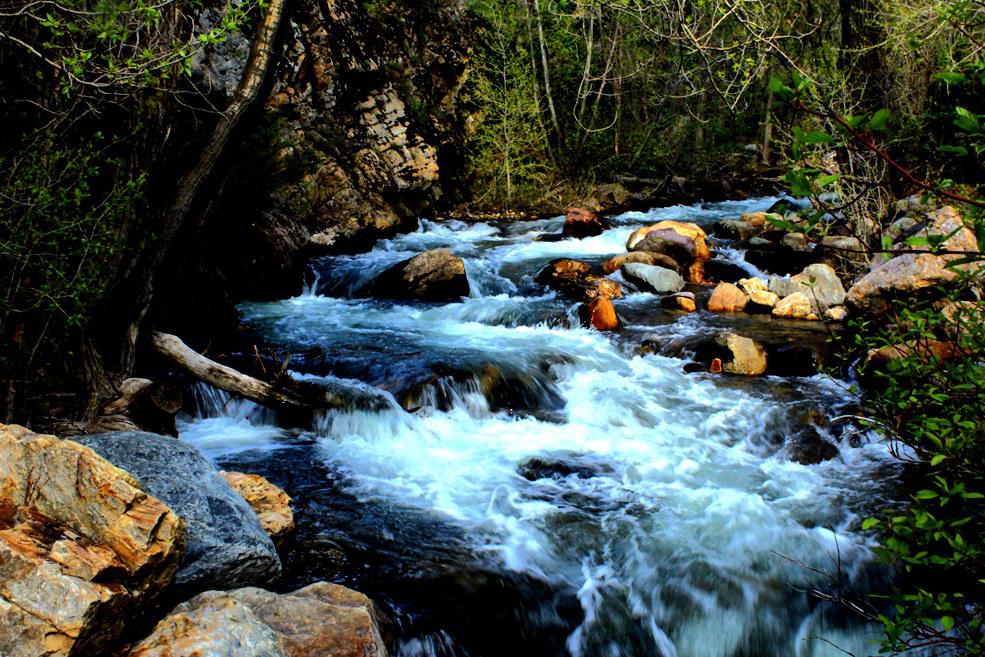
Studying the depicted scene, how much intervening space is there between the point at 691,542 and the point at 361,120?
14.2 metres

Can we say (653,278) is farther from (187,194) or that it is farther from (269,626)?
(269,626)

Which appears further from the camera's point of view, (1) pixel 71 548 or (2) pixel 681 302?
A: (2) pixel 681 302

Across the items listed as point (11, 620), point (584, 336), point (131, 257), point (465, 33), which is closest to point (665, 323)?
point (584, 336)

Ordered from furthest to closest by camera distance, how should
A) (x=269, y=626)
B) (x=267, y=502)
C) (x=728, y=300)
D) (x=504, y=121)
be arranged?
(x=504, y=121) < (x=728, y=300) < (x=267, y=502) < (x=269, y=626)

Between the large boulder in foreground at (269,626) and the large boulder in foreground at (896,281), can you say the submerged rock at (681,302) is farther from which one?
the large boulder in foreground at (269,626)

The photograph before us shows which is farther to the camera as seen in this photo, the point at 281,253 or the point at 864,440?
the point at 281,253

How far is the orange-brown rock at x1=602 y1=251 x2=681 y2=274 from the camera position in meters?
12.0

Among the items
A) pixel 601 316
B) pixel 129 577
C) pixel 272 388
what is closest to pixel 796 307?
pixel 601 316

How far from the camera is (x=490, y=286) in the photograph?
11906 mm

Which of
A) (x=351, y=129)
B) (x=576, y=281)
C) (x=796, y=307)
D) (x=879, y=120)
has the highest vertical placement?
(x=351, y=129)

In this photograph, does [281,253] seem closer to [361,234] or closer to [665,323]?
[361,234]

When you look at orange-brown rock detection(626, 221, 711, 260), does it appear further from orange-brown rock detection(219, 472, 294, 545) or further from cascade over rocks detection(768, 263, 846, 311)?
orange-brown rock detection(219, 472, 294, 545)

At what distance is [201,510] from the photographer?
11.2 feet

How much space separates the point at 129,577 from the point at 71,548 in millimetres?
239
